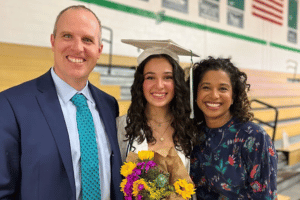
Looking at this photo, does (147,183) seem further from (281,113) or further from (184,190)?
(281,113)

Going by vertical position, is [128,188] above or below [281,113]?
above

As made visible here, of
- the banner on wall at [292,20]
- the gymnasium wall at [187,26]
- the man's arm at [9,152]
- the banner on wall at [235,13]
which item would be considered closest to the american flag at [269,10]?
the gymnasium wall at [187,26]

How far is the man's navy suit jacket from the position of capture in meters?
1.11

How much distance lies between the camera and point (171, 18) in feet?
19.0

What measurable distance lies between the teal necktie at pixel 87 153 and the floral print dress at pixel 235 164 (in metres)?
0.68

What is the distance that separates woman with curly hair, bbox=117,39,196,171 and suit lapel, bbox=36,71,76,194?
1.51ft

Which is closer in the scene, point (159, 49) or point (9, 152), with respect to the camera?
point (9, 152)

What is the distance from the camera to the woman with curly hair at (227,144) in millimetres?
1491

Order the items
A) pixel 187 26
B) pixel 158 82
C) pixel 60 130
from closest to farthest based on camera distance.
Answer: pixel 60 130
pixel 158 82
pixel 187 26

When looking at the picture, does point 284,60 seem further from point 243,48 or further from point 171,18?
point 171,18

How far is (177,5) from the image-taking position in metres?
5.92

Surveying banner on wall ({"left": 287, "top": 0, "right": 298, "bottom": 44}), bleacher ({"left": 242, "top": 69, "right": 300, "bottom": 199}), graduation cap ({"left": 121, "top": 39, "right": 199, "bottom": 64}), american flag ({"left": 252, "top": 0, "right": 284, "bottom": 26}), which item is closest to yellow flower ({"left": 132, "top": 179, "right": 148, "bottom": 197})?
graduation cap ({"left": 121, "top": 39, "right": 199, "bottom": 64})

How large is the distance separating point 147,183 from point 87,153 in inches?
12.9

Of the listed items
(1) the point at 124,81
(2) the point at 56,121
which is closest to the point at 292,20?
(1) the point at 124,81
